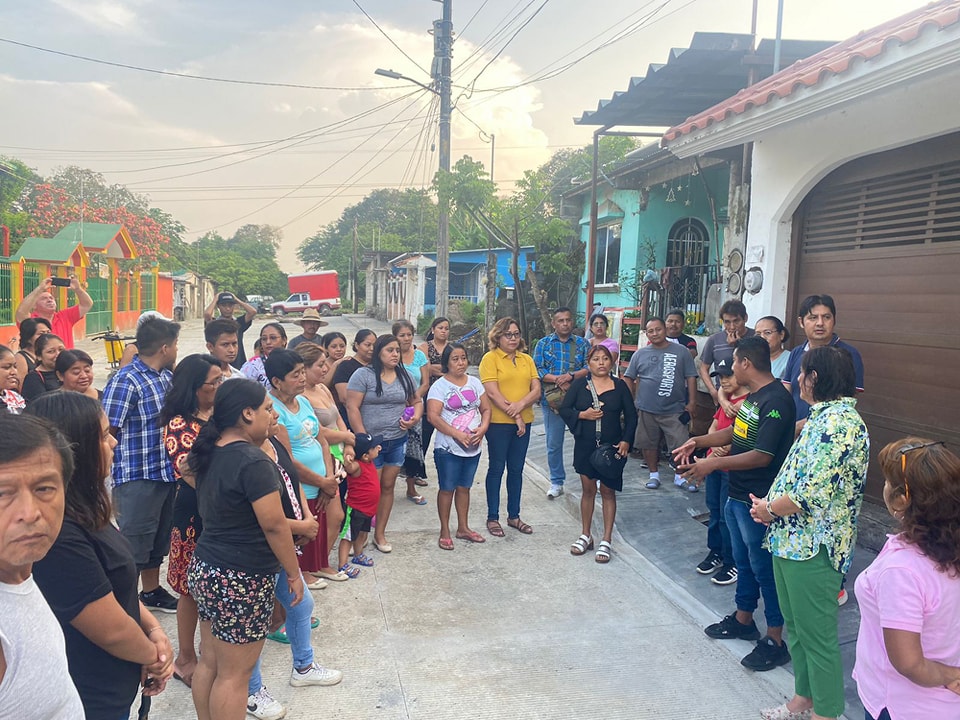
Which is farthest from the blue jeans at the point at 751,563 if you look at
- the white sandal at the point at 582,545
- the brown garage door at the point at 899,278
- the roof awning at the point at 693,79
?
the roof awning at the point at 693,79

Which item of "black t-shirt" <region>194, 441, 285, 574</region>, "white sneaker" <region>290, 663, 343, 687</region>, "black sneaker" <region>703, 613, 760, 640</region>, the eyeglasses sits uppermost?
the eyeglasses

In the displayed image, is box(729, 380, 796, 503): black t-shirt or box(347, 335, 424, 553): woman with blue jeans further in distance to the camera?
box(347, 335, 424, 553): woman with blue jeans

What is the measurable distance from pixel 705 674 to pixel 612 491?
5.45ft

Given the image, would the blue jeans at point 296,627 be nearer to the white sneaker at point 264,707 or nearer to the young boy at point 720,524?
the white sneaker at point 264,707

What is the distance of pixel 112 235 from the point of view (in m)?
21.4

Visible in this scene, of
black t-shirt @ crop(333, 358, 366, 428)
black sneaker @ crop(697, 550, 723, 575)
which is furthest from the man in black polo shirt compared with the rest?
black t-shirt @ crop(333, 358, 366, 428)

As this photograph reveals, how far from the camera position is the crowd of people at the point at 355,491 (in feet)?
5.54

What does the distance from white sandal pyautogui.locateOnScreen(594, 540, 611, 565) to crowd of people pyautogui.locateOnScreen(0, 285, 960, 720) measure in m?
0.02

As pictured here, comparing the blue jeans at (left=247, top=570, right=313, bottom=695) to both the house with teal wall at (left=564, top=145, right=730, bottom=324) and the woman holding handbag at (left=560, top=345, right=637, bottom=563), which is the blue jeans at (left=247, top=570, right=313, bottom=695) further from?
the house with teal wall at (left=564, top=145, right=730, bottom=324)

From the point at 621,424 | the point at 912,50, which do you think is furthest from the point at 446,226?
the point at 912,50

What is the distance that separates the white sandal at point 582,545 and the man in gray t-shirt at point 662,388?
140 centimetres

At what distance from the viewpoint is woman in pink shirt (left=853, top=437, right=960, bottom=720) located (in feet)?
6.07

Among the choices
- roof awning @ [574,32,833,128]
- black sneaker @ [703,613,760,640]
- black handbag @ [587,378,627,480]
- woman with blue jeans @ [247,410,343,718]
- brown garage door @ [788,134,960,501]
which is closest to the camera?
woman with blue jeans @ [247,410,343,718]

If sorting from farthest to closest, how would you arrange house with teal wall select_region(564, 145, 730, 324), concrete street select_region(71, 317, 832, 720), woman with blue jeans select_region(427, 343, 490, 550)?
house with teal wall select_region(564, 145, 730, 324)
woman with blue jeans select_region(427, 343, 490, 550)
concrete street select_region(71, 317, 832, 720)
